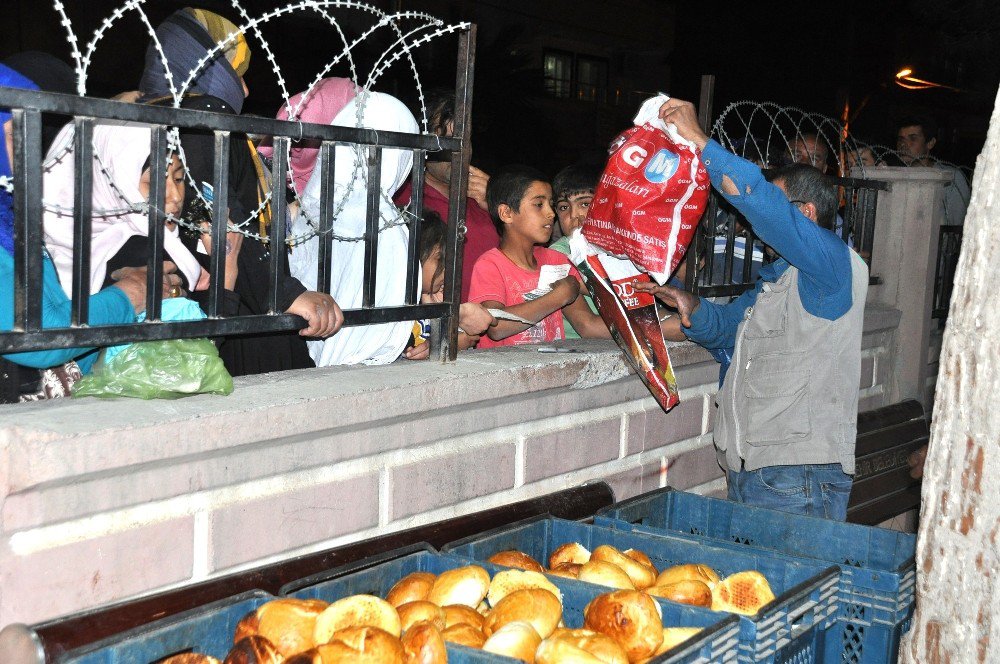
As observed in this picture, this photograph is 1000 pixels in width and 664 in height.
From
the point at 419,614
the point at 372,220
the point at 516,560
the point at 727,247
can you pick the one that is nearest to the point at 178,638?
the point at 419,614

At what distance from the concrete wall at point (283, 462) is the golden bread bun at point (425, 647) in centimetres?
86

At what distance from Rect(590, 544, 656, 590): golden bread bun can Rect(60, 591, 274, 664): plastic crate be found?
0.76m

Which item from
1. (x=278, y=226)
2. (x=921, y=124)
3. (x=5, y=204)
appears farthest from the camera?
(x=921, y=124)

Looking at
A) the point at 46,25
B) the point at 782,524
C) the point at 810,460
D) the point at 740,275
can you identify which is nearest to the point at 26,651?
the point at 782,524

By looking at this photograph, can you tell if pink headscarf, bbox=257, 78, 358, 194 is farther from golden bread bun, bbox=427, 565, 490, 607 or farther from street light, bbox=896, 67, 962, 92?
street light, bbox=896, 67, 962, 92

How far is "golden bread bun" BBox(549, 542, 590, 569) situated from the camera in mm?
2389

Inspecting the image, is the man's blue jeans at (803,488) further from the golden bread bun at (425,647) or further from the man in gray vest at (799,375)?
the golden bread bun at (425,647)

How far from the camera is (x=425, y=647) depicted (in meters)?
1.71

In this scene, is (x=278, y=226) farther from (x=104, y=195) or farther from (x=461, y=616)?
(x=461, y=616)

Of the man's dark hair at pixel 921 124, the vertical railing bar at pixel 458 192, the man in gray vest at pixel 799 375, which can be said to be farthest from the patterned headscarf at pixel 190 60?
the man's dark hair at pixel 921 124

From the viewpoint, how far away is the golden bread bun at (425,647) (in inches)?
67.2

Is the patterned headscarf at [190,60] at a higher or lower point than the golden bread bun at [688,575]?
higher

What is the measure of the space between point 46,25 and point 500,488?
9138mm

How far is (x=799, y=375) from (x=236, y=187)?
2.08 meters
